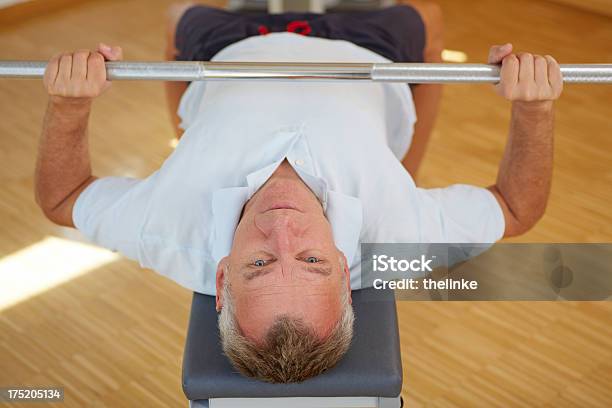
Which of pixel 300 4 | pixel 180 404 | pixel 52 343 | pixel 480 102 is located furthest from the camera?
pixel 480 102

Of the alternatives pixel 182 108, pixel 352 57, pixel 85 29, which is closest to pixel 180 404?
pixel 182 108

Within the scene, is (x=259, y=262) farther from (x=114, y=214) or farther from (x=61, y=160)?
(x=61, y=160)

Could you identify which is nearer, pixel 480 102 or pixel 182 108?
pixel 182 108

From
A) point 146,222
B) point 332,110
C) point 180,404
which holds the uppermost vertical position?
point 332,110

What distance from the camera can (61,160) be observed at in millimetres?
1507

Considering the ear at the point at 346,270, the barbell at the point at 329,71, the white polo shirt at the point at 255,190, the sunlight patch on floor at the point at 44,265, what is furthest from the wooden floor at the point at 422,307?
the barbell at the point at 329,71

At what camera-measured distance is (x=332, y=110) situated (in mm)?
1559

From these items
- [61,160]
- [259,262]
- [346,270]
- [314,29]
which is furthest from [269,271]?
[314,29]

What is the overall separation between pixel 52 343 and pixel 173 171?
62 centimetres

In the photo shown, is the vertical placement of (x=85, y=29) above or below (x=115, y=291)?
above

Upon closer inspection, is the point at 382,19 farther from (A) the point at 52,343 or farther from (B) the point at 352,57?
(A) the point at 52,343

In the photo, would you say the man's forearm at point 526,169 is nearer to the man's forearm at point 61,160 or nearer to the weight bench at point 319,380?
the weight bench at point 319,380

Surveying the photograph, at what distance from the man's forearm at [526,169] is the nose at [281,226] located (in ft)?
1.35

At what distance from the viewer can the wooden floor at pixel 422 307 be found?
70.6 inches
